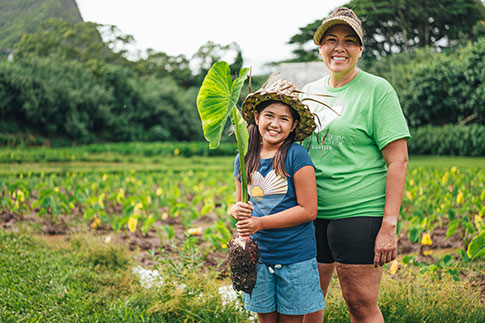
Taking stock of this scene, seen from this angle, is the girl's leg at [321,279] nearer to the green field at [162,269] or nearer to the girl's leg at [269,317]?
the girl's leg at [269,317]

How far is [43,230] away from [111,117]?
642 inches

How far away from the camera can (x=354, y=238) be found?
5.77 feet

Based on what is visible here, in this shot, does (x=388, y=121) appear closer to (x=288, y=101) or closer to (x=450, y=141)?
Result: (x=288, y=101)

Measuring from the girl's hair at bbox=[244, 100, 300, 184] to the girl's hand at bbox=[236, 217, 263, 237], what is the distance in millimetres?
210

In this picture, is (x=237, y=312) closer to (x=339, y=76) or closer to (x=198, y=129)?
(x=339, y=76)

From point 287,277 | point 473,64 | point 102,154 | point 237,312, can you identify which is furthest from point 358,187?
point 473,64

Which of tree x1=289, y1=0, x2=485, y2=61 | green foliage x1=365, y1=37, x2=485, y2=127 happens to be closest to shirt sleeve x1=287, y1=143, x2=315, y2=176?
green foliage x1=365, y1=37, x2=485, y2=127

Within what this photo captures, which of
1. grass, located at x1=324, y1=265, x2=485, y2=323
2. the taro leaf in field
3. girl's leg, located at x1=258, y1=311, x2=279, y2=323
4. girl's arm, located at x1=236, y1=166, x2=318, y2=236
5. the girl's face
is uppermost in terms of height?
the girl's face

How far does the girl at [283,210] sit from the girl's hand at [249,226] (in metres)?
0.01

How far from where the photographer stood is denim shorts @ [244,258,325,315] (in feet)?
5.65

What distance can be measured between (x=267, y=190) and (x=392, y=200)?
0.50m

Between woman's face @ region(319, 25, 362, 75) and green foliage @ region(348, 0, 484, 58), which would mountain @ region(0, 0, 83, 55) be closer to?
green foliage @ region(348, 0, 484, 58)

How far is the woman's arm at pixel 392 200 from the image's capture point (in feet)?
5.62

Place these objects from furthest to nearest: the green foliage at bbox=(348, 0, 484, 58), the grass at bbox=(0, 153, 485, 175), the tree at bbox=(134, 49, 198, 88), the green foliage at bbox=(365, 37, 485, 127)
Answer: the tree at bbox=(134, 49, 198, 88)
the green foliage at bbox=(348, 0, 484, 58)
the green foliage at bbox=(365, 37, 485, 127)
the grass at bbox=(0, 153, 485, 175)
